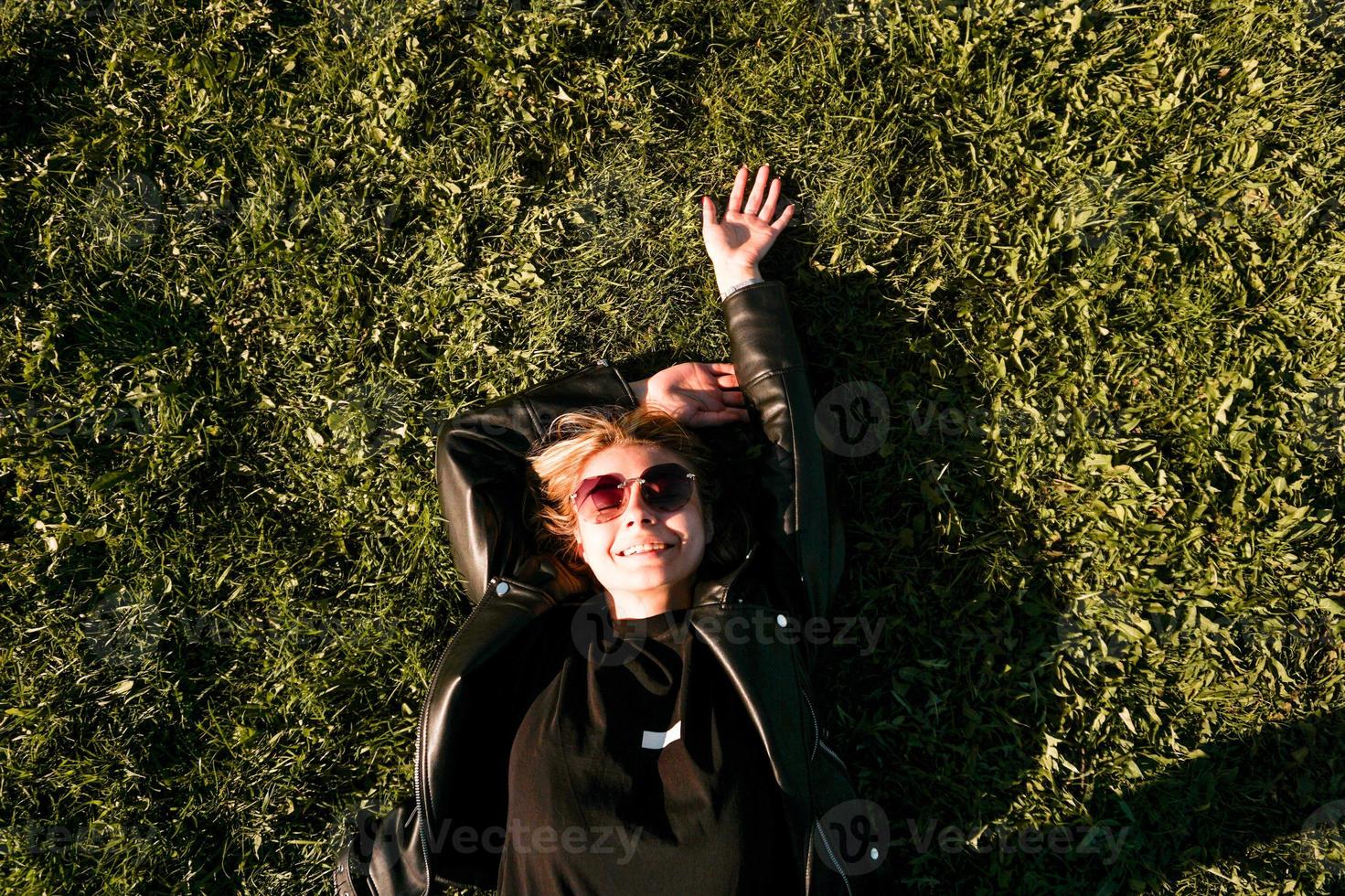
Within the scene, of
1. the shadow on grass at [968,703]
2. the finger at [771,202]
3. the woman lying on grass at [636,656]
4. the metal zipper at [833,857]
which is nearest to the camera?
the woman lying on grass at [636,656]

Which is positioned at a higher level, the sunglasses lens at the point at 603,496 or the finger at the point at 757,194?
the finger at the point at 757,194

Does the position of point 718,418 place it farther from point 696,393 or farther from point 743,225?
point 743,225

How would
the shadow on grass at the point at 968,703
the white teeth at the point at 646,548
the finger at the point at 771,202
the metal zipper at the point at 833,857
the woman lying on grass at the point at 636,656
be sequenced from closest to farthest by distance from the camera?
the woman lying on grass at the point at 636,656 → the metal zipper at the point at 833,857 → the white teeth at the point at 646,548 → the shadow on grass at the point at 968,703 → the finger at the point at 771,202

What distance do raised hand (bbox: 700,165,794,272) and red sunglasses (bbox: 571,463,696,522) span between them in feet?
3.82

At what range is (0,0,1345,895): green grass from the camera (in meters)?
4.31

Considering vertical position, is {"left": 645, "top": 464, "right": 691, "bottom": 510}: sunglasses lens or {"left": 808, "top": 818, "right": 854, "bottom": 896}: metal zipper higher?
{"left": 645, "top": 464, "right": 691, "bottom": 510}: sunglasses lens

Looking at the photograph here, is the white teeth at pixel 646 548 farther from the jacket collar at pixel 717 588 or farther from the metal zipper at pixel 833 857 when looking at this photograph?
the metal zipper at pixel 833 857

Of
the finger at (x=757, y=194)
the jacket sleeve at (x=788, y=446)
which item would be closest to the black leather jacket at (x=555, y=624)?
the jacket sleeve at (x=788, y=446)

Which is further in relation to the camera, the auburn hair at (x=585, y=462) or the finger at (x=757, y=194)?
the finger at (x=757, y=194)

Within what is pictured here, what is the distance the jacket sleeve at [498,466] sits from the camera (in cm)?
404

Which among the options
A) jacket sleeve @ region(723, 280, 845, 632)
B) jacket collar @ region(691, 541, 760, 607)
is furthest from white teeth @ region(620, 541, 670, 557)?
jacket sleeve @ region(723, 280, 845, 632)

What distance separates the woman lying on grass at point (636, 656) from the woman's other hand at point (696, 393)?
0.01 meters

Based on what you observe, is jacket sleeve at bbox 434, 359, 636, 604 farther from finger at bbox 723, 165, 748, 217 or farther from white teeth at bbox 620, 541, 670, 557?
finger at bbox 723, 165, 748, 217

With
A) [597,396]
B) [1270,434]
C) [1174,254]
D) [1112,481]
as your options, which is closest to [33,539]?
[597,396]
